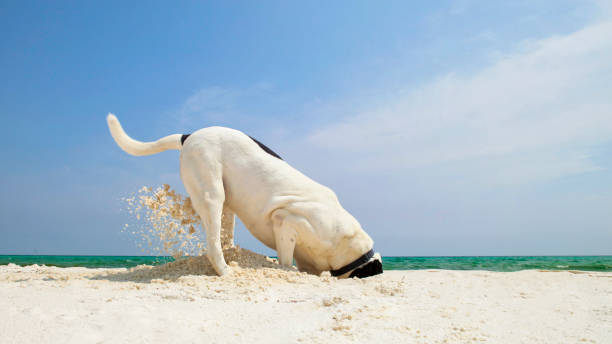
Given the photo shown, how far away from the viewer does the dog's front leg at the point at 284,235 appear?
18.0ft

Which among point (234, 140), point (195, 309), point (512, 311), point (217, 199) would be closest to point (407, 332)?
point (512, 311)

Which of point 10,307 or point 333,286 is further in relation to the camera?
point 333,286

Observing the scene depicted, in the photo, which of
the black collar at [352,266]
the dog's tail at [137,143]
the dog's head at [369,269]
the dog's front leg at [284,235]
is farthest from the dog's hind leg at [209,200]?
the dog's head at [369,269]

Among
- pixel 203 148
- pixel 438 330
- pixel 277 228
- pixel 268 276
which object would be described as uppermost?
pixel 203 148

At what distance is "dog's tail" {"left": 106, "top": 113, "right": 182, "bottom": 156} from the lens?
5871 mm

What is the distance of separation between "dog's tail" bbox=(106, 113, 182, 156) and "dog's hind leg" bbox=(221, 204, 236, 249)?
1.26m

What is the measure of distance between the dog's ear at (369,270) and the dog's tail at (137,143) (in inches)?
128

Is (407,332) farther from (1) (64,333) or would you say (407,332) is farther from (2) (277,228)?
(2) (277,228)

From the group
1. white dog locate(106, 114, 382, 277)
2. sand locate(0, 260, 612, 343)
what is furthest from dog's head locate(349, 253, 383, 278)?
sand locate(0, 260, 612, 343)

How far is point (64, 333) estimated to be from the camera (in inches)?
105

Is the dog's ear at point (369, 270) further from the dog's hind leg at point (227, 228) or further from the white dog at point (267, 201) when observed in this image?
the dog's hind leg at point (227, 228)

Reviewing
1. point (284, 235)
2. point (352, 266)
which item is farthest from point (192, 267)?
point (352, 266)

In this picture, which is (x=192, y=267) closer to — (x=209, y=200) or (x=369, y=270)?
(x=209, y=200)

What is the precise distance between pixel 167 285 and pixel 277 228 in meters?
1.69
